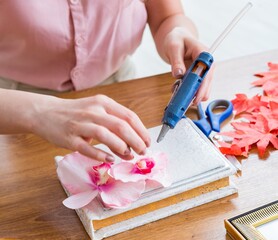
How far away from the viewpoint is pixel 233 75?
1.01 meters

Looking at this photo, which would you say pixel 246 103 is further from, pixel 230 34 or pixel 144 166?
pixel 230 34

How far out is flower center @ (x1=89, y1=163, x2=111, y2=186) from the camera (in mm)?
696

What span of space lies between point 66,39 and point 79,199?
47 centimetres

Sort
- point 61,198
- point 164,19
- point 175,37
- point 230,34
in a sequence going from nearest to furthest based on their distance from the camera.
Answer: point 61,198 < point 175,37 < point 164,19 < point 230,34

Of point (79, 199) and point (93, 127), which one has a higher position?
point (93, 127)

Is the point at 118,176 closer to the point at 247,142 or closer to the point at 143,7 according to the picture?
the point at 247,142

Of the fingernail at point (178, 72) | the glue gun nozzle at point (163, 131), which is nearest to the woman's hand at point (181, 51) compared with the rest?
the fingernail at point (178, 72)

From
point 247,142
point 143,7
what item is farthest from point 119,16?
point 247,142

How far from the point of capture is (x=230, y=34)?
2.22 m

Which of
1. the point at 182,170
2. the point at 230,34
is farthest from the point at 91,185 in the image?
the point at 230,34

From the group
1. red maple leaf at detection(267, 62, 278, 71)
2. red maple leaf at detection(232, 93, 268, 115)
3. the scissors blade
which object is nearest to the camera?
the scissors blade

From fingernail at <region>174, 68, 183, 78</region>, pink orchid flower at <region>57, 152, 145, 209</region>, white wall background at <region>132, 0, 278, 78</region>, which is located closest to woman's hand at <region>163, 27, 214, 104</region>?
fingernail at <region>174, 68, 183, 78</region>

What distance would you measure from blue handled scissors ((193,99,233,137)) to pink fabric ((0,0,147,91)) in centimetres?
32

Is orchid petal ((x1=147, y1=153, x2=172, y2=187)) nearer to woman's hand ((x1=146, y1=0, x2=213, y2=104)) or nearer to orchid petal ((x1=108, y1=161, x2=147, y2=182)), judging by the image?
orchid petal ((x1=108, y1=161, x2=147, y2=182))
